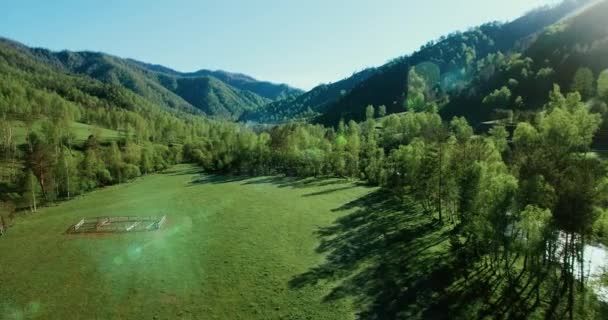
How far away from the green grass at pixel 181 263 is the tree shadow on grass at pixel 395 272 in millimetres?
1488

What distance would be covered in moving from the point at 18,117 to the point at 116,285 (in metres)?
161

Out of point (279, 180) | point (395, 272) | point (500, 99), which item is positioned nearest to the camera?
point (395, 272)

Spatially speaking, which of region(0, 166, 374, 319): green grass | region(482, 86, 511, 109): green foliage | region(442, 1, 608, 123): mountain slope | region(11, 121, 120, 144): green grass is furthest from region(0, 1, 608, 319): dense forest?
region(0, 166, 374, 319): green grass

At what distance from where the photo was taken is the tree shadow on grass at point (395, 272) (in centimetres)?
3478

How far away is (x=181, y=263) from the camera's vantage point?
152 ft

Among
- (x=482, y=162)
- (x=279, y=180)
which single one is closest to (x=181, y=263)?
(x=482, y=162)

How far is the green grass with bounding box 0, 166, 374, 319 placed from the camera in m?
35.8

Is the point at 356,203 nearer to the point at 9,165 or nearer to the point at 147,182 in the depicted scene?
the point at 147,182

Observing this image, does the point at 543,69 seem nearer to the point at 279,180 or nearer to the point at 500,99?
the point at 500,99

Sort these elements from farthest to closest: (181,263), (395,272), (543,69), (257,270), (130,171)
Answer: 1. (543,69)
2. (130,171)
3. (181,263)
4. (257,270)
5. (395,272)

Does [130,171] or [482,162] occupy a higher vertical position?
[482,162]

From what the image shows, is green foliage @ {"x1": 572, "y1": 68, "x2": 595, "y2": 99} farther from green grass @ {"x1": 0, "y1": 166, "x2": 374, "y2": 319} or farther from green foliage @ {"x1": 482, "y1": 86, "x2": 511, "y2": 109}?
green grass @ {"x1": 0, "y1": 166, "x2": 374, "y2": 319}

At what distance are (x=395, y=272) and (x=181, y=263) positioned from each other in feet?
92.7

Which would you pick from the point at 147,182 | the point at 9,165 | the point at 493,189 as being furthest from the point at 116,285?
the point at 9,165
